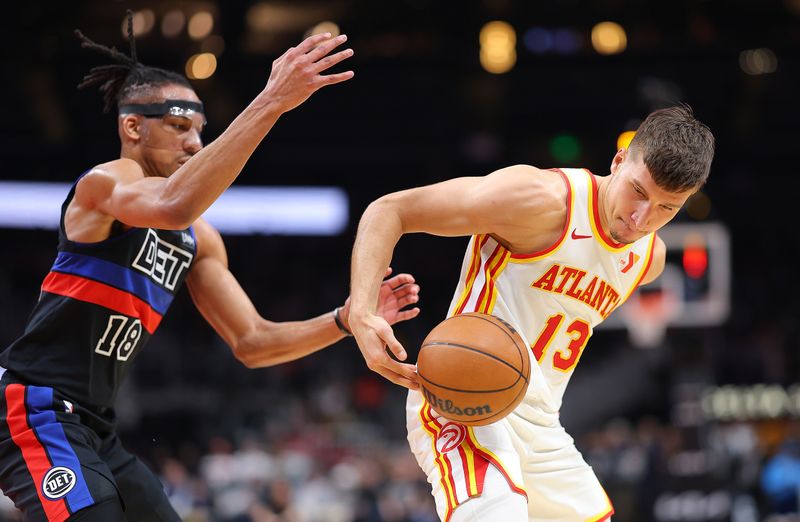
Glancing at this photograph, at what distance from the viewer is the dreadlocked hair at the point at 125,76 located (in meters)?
4.34

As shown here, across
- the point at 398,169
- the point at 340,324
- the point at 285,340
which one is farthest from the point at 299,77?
the point at 398,169

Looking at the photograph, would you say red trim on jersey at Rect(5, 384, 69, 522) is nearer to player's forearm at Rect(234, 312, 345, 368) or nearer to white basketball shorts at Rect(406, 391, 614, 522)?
player's forearm at Rect(234, 312, 345, 368)

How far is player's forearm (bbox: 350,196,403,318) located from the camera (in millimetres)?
3607


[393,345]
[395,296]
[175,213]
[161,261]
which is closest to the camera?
[393,345]

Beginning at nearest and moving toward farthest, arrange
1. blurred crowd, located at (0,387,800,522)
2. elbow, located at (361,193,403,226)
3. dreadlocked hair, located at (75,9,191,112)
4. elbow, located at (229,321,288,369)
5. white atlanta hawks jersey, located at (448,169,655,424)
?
elbow, located at (361,193,403,226) → white atlanta hawks jersey, located at (448,169,655,424) → dreadlocked hair, located at (75,9,191,112) → elbow, located at (229,321,288,369) → blurred crowd, located at (0,387,800,522)

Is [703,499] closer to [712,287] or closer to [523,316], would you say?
[712,287]

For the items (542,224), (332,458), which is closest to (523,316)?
(542,224)

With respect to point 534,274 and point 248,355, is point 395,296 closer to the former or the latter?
point 534,274

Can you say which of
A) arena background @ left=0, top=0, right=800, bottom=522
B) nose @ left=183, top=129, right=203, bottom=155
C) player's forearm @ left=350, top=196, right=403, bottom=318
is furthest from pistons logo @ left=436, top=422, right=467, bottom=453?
arena background @ left=0, top=0, right=800, bottom=522

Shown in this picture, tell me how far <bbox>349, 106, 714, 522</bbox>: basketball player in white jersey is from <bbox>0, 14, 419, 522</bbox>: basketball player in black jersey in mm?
531

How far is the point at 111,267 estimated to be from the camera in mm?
3982

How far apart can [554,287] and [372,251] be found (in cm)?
75

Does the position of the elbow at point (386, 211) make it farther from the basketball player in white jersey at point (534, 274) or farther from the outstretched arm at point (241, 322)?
the outstretched arm at point (241, 322)

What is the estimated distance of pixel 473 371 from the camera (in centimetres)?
349
